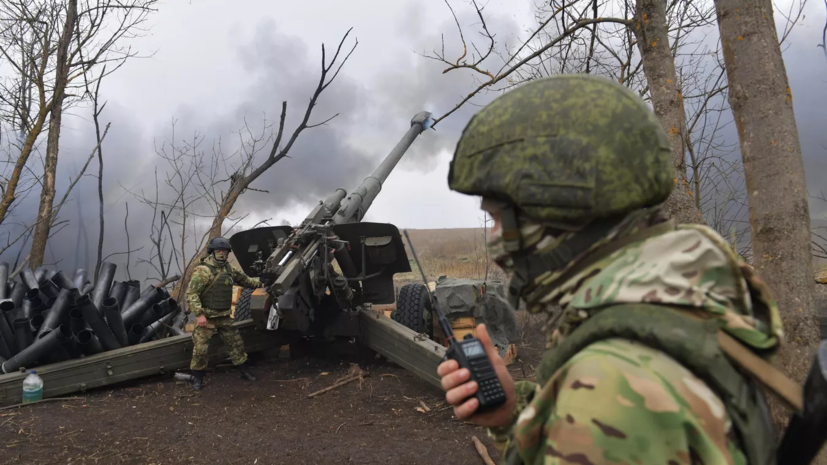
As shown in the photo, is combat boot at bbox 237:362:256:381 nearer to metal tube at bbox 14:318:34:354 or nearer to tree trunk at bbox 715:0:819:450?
metal tube at bbox 14:318:34:354

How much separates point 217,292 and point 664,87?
5.70 metres

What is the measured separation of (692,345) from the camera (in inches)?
37.8

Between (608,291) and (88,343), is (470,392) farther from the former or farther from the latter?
(88,343)

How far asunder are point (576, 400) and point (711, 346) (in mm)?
241

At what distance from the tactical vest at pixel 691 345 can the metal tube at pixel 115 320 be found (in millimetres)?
6927

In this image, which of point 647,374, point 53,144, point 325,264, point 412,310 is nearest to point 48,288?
point 53,144

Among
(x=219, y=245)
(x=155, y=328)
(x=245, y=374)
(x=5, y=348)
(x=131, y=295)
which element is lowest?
(x=245, y=374)

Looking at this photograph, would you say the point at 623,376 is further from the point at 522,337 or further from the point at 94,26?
the point at 94,26

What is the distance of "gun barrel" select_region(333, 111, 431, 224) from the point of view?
27.1 feet

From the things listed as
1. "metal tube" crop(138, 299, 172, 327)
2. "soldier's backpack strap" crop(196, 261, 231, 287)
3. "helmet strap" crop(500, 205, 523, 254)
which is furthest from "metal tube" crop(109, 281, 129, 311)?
"helmet strap" crop(500, 205, 523, 254)

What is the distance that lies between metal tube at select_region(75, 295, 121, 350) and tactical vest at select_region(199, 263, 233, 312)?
3.56 ft

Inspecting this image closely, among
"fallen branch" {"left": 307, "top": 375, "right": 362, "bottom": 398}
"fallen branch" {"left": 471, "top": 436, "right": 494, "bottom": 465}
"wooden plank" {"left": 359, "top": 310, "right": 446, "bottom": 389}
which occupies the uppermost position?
"wooden plank" {"left": 359, "top": 310, "right": 446, "bottom": 389}

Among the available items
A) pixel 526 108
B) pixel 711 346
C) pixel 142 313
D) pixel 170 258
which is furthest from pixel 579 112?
pixel 170 258

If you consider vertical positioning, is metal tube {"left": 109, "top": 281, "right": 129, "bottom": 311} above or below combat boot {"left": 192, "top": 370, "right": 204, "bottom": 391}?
above
